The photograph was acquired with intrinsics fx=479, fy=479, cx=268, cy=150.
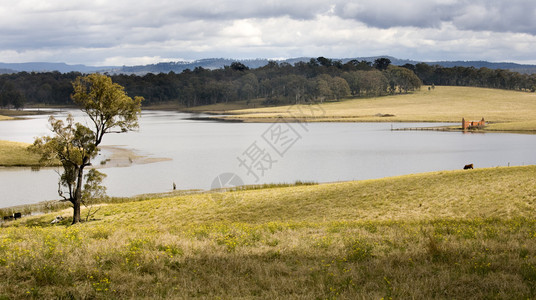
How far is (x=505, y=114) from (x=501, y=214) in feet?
382

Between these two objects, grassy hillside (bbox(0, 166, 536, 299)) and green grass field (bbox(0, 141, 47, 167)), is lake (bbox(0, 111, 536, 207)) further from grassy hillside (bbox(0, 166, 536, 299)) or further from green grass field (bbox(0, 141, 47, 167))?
grassy hillside (bbox(0, 166, 536, 299))

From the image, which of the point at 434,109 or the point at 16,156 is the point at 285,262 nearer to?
the point at 16,156

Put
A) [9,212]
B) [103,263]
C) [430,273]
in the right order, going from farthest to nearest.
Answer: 1. [9,212]
2. [103,263]
3. [430,273]

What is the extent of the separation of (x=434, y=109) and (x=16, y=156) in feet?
405

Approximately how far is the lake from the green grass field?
10.5 ft

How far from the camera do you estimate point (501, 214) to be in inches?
790

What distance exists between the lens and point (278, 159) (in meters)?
61.4

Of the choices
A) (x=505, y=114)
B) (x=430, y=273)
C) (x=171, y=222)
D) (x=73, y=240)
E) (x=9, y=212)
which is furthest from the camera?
(x=505, y=114)

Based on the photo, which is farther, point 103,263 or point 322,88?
point 322,88

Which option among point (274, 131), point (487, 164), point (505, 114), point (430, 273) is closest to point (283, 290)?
point (430, 273)

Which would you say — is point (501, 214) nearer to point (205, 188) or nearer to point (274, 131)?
point (205, 188)

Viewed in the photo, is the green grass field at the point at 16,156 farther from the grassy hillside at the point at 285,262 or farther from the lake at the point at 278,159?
the grassy hillside at the point at 285,262

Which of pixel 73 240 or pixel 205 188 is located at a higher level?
pixel 73 240

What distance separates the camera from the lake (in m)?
45.2
